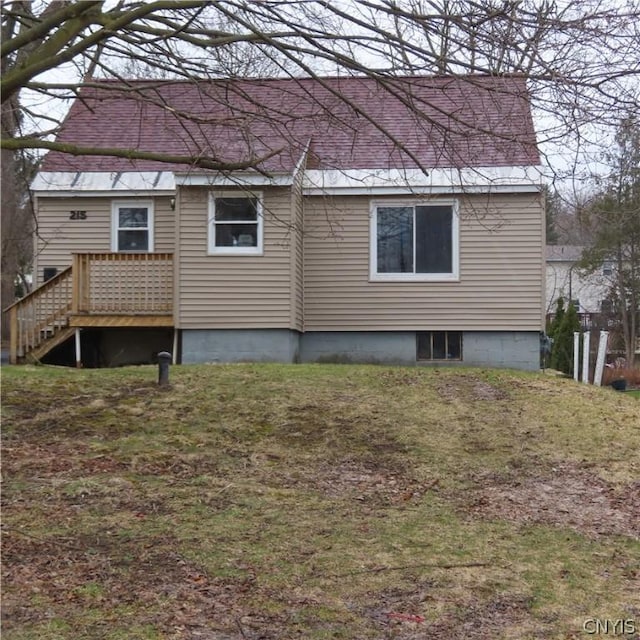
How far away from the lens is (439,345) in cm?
1526

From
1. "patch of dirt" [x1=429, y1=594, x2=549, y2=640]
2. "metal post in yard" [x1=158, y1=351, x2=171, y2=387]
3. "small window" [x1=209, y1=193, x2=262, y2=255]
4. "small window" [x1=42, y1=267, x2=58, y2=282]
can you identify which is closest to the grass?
"patch of dirt" [x1=429, y1=594, x2=549, y2=640]

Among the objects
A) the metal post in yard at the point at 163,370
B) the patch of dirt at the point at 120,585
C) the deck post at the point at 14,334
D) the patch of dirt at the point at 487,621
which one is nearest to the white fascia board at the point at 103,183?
the deck post at the point at 14,334

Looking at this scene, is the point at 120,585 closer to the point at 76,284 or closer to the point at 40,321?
the point at 76,284

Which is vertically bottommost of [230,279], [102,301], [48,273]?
[102,301]

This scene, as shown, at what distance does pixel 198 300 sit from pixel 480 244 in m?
5.22

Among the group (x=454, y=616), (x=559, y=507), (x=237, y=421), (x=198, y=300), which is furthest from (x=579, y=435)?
(x=198, y=300)

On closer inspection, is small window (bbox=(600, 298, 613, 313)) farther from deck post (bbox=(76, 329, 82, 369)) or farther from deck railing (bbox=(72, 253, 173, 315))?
deck post (bbox=(76, 329, 82, 369))

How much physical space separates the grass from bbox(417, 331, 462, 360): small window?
413 cm

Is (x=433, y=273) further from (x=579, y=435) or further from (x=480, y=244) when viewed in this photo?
(x=579, y=435)

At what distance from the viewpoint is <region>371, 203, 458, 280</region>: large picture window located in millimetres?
15008

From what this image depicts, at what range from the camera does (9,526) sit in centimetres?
567

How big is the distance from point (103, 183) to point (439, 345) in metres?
7.00

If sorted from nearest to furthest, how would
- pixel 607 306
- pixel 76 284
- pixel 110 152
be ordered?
pixel 110 152
pixel 76 284
pixel 607 306
